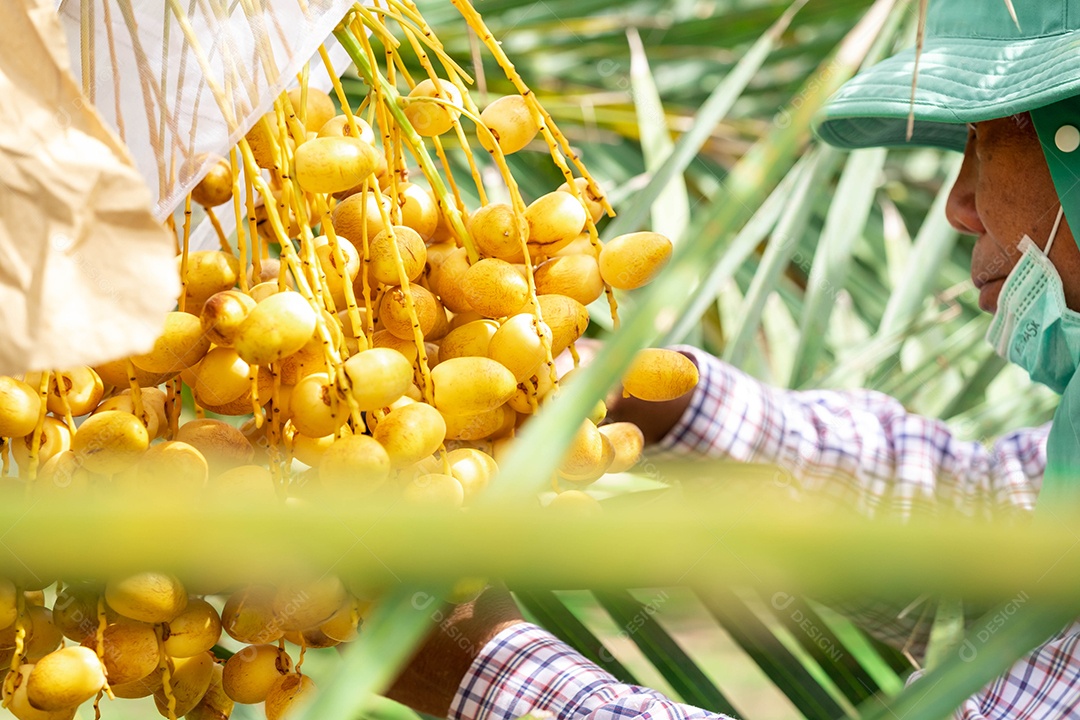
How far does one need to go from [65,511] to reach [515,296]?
0.84ft

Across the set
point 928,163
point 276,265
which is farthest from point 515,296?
point 928,163

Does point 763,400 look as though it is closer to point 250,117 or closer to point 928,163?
point 928,163

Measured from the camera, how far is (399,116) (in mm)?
388

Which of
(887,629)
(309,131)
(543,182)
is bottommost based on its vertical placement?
(887,629)

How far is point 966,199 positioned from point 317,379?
64cm

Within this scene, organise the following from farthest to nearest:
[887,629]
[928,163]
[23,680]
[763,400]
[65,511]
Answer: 1. [928,163]
2. [763,400]
3. [887,629]
4. [23,680]
5. [65,511]

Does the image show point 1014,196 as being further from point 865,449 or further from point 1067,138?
point 865,449

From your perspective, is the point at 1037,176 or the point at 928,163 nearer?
the point at 1037,176

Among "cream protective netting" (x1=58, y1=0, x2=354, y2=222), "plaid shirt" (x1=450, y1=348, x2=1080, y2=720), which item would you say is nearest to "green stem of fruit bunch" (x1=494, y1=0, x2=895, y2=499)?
"cream protective netting" (x1=58, y1=0, x2=354, y2=222)

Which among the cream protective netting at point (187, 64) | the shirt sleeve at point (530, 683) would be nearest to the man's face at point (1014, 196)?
the shirt sleeve at point (530, 683)

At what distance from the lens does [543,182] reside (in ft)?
3.48

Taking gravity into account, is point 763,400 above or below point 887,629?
above

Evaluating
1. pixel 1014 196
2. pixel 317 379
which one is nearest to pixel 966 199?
pixel 1014 196

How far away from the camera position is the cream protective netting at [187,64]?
1.17ft
